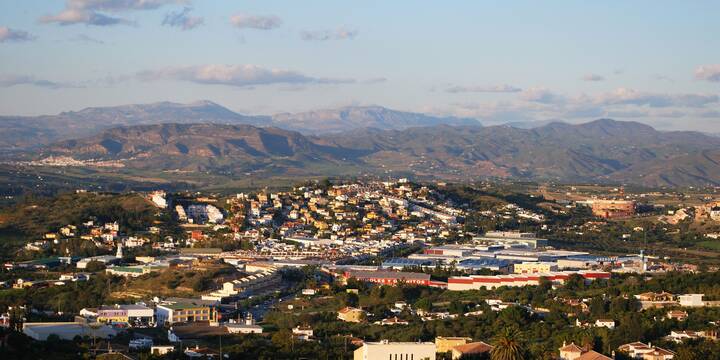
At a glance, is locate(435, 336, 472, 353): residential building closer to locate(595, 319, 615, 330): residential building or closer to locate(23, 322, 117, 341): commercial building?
locate(595, 319, 615, 330): residential building

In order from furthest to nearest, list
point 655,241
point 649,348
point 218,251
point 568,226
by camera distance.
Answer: point 568,226, point 655,241, point 218,251, point 649,348

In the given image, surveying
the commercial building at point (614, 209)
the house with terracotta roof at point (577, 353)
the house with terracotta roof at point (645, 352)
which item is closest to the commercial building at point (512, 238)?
the commercial building at point (614, 209)

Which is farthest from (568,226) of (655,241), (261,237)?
(261,237)

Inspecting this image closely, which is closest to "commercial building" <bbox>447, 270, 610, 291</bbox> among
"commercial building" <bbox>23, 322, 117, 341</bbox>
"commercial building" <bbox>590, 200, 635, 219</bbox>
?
"commercial building" <bbox>23, 322, 117, 341</bbox>

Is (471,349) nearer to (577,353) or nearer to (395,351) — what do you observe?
(395,351)

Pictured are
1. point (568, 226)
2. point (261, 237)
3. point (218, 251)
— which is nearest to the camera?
point (218, 251)

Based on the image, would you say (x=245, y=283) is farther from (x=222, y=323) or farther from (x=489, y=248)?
(x=489, y=248)
